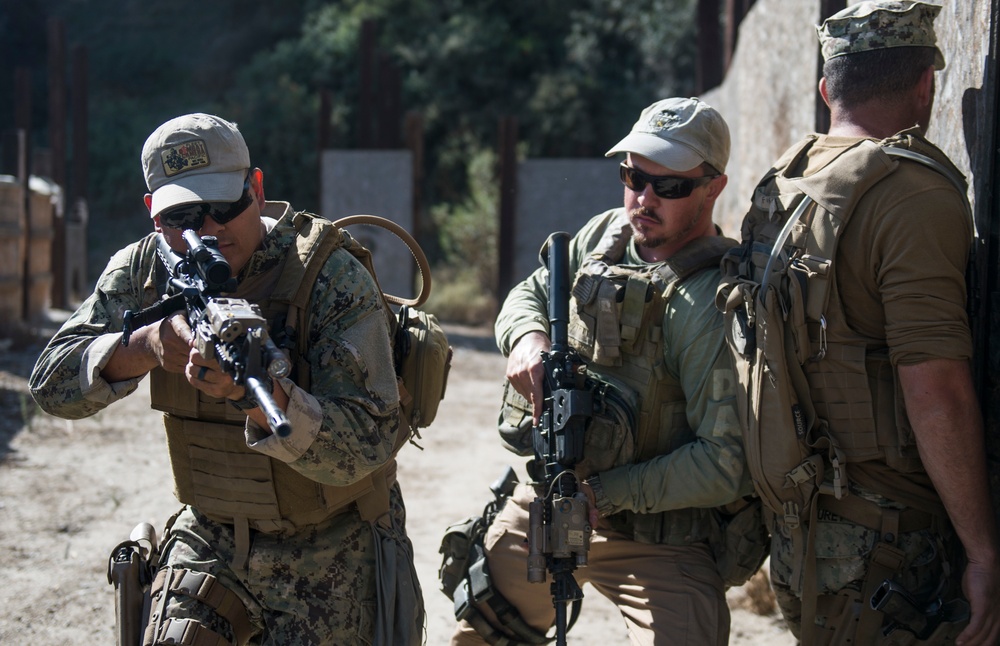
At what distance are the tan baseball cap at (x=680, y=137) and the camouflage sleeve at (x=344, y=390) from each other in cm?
84

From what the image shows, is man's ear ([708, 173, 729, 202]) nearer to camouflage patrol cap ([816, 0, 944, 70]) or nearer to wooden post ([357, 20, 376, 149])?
camouflage patrol cap ([816, 0, 944, 70])

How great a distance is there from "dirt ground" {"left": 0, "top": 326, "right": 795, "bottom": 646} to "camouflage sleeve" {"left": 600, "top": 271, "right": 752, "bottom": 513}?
69.7 inches

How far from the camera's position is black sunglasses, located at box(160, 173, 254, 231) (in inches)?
100

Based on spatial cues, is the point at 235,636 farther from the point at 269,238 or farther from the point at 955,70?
the point at 955,70

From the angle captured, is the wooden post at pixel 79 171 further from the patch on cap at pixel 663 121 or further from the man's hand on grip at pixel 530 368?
the patch on cap at pixel 663 121

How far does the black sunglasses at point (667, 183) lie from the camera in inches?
114

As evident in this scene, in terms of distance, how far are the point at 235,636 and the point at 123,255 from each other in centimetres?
109

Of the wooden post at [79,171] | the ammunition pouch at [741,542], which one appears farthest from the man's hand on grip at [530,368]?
the wooden post at [79,171]

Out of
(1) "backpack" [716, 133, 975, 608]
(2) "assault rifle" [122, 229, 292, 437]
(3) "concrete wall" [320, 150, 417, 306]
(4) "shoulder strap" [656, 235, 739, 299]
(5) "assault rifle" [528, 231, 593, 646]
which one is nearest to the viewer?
(2) "assault rifle" [122, 229, 292, 437]

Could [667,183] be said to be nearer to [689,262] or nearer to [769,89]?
[689,262]

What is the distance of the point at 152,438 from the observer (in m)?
7.23

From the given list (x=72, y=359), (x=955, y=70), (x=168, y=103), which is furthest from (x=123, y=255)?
(x=168, y=103)

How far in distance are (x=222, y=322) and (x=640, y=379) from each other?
1259mm

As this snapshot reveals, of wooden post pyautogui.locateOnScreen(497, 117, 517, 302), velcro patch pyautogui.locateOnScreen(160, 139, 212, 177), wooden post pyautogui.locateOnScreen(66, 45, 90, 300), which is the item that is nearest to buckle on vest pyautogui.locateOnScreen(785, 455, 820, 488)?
velcro patch pyautogui.locateOnScreen(160, 139, 212, 177)
